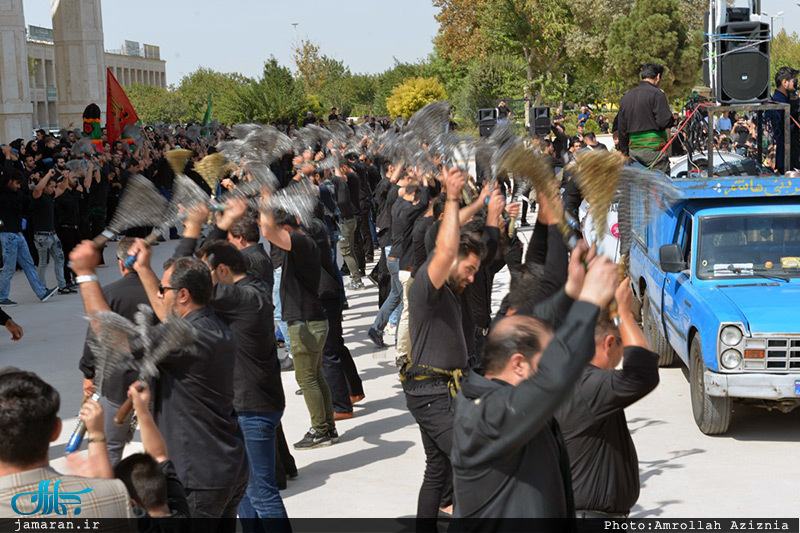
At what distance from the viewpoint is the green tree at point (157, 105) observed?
79.4 metres

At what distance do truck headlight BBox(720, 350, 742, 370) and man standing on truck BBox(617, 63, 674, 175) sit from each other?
15.9 ft

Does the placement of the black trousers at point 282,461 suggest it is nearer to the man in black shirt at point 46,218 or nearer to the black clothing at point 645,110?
the black clothing at point 645,110

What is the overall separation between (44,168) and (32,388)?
1830 centimetres

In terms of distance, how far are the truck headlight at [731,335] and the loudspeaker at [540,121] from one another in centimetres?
1681

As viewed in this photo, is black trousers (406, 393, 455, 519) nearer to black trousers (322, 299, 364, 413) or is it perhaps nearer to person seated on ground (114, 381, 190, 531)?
person seated on ground (114, 381, 190, 531)

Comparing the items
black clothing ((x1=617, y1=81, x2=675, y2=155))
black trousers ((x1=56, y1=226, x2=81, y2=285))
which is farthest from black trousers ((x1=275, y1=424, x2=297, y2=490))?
black trousers ((x1=56, y1=226, x2=81, y2=285))

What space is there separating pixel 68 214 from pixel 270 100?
73.9 feet

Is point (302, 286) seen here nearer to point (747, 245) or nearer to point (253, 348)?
point (253, 348)

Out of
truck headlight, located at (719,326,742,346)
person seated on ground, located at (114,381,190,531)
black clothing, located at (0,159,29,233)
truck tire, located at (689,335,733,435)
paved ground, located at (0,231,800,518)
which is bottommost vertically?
paved ground, located at (0,231,800,518)

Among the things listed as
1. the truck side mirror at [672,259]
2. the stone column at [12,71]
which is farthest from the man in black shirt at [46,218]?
the stone column at [12,71]

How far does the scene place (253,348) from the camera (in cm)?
630

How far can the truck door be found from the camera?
371 inches

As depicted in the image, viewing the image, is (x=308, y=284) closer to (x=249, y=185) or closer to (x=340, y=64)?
(x=249, y=185)

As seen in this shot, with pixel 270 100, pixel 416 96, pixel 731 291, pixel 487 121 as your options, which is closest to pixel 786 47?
pixel 416 96
